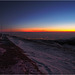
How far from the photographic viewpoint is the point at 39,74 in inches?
171

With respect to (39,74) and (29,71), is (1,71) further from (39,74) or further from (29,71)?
(39,74)

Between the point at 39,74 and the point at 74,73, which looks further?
the point at 74,73

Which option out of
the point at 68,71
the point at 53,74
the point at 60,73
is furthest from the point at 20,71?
the point at 68,71

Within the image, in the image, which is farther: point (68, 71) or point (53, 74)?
point (68, 71)

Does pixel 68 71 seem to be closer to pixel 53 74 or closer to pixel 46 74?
pixel 53 74

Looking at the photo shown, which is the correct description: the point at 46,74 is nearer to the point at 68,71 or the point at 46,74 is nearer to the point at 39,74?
the point at 39,74

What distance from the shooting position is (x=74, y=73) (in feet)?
16.6

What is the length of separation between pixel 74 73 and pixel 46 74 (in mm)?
1902

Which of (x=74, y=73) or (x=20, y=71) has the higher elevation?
(x=20, y=71)

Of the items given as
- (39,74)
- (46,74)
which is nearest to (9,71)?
(39,74)

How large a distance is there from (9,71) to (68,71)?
3675 mm

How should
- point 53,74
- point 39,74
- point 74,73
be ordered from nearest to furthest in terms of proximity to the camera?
point 39,74 → point 53,74 → point 74,73

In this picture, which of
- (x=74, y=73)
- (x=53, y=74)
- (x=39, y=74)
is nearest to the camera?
(x=39, y=74)

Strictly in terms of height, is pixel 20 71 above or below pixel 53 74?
above
